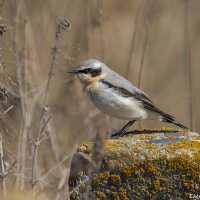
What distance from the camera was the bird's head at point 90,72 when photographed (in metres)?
6.01

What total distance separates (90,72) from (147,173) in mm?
1956

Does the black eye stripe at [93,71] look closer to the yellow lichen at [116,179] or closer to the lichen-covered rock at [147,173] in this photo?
the lichen-covered rock at [147,173]

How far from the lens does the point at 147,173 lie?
4277mm

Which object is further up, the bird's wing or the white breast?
the bird's wing

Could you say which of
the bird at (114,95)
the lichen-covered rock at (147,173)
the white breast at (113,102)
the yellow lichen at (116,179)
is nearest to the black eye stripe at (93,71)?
the bird at (114,95)

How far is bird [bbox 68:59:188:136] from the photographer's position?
19.2 ft

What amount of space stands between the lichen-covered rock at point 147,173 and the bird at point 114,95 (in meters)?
1.32

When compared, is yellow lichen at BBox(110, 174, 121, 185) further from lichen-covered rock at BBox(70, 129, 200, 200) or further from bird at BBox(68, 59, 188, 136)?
bird at BBox(68, 59, 188, 136)

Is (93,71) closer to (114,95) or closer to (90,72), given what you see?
(90,72)

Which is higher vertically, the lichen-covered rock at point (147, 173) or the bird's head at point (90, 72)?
the bird's head at point (90, 72)

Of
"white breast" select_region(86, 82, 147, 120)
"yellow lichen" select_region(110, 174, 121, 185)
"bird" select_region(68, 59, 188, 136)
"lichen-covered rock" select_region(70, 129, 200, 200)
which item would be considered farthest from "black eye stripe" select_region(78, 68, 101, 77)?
"yellow lichen" select_region(110, 174, 121, 185)

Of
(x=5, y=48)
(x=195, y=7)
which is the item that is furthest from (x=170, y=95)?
(x=5, y=48)

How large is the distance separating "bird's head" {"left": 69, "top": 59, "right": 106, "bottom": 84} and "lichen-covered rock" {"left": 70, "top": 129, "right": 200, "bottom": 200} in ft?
5.04

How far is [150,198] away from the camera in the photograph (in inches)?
168
